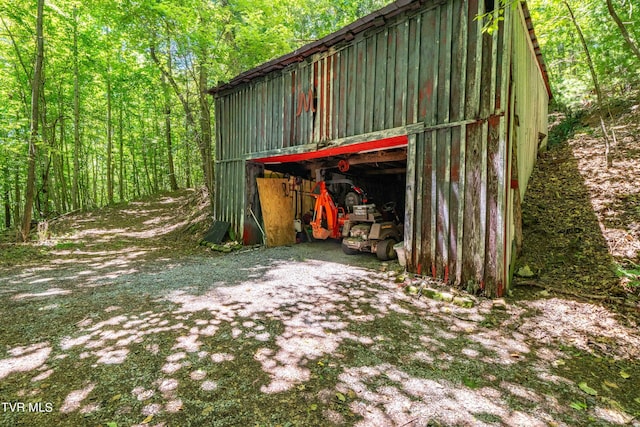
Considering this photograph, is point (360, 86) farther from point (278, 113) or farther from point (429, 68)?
point (278, 113)

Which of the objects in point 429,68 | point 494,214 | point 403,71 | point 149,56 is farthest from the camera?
point 149,56

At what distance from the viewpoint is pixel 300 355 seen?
2.64m

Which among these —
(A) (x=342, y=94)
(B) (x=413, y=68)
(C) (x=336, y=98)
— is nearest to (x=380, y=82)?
(B) (x=413, y=68)

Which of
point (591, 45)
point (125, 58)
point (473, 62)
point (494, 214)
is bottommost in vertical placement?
point (494, 214)

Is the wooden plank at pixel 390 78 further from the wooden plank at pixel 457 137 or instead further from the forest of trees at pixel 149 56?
the forest of trees at pixel 149 56

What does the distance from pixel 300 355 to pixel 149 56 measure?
1257cm

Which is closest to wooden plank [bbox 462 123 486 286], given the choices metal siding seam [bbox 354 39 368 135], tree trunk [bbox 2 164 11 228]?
metal siding seam [bbox 354 39 368 135]

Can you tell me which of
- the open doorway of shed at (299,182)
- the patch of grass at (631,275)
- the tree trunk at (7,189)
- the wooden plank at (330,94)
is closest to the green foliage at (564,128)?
the open doorway of shed at (299,182)

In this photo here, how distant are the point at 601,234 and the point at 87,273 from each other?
900 cm

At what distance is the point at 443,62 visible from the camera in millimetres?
4598

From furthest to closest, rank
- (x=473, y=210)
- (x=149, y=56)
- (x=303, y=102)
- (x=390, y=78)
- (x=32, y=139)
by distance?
1. (x=149, y=56)
2. (x=32, y=139)
3. (x=303, y=102)
4. (x=390, y=78)
5. (x=473, y=210)

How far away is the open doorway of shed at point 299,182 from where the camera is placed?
315 inches

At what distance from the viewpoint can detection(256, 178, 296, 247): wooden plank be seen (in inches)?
327

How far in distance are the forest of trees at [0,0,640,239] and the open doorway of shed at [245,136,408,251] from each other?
154 inches
